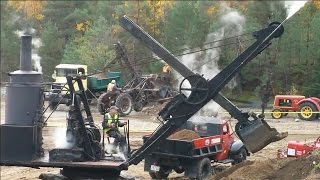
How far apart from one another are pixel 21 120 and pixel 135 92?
15.2 metres

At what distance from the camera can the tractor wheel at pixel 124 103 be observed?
26497mm

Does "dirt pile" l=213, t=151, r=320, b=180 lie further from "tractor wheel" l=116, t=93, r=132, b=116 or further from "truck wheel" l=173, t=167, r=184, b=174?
"tractor wheel" l=116, t=93, r=132, b=116

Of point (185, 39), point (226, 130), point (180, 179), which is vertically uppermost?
point (185, 39)

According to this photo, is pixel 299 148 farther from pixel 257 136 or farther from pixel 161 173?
pixel 161 173

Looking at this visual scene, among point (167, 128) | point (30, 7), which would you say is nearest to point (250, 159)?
point (167, 128)

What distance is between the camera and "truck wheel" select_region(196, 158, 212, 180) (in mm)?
14391

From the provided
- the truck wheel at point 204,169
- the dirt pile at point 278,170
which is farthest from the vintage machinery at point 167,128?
the truck wheel at point 204,169

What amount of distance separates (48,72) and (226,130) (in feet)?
78.2

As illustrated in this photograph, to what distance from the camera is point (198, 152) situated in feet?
47.2

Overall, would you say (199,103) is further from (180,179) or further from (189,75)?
(180,179)

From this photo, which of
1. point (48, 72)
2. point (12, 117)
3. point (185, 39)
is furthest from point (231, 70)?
point (48, 72)

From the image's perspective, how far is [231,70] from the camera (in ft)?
41.7

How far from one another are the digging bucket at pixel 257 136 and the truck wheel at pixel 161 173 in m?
2.63

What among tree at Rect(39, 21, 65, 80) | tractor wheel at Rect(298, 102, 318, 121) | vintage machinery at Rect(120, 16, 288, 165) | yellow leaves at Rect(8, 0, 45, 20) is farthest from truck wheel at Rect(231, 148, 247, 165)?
yellow leaves at Rect(8, 0, 45, 20)
